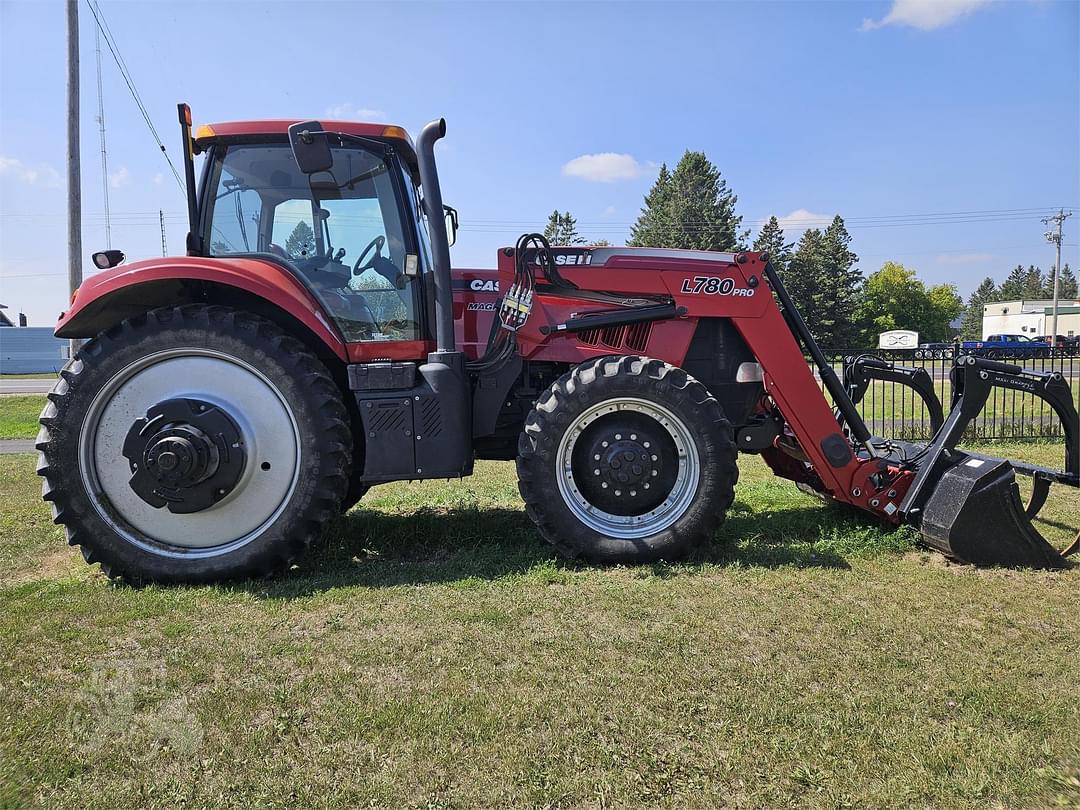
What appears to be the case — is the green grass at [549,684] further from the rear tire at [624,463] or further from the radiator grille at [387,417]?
the radiator grille at [387,417]

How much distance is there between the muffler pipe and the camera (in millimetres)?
4176

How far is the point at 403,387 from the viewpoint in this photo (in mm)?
4176

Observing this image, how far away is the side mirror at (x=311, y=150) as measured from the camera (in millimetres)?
3906

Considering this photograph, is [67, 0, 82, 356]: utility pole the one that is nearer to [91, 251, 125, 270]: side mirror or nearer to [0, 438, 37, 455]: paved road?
[0, 438, 37, 455]: paved road

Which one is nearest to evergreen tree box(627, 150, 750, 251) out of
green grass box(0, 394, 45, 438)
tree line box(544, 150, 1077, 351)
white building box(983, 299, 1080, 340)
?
tree line box(544, 150, 1077, 351)

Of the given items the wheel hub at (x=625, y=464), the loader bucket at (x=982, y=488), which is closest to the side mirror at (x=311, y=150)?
the wheel hub at (x=625, y=464)

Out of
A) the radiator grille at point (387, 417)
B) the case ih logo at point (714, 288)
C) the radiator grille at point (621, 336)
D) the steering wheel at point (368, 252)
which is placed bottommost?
the radiator grille at point (387, 417)

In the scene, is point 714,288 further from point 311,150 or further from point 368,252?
point 311,150

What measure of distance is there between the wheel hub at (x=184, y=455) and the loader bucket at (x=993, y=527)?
4301mm

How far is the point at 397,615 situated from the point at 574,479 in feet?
4.84

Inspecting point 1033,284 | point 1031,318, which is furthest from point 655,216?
point 1033,284

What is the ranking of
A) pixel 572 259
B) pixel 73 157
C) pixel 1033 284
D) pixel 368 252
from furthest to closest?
1. pixel 1033 284
2. pixel 73 157
3. pixel 572 259
4. pixel 368 252

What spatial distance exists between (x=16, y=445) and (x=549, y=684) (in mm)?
11436

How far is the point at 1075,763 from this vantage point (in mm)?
2195
